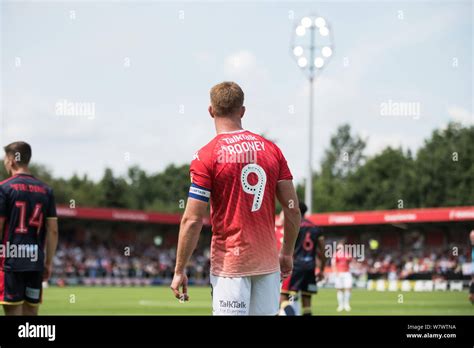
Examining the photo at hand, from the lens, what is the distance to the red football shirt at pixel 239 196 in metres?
6.01

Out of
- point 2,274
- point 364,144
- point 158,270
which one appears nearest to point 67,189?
point 364,144

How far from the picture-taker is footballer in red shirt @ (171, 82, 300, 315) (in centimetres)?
602

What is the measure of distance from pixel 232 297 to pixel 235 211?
71 cm

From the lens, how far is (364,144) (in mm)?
94438

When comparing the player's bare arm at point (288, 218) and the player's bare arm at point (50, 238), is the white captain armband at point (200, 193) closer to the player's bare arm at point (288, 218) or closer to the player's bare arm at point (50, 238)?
the player's bare arm at point (288, 218)

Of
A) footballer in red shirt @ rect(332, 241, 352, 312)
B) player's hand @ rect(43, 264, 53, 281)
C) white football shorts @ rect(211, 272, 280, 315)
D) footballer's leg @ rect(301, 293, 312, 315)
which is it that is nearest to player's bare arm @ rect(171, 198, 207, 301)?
white football shorts @ rect(211, 272, 280, 315)

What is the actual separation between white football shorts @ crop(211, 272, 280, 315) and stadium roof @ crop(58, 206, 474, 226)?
41.2m

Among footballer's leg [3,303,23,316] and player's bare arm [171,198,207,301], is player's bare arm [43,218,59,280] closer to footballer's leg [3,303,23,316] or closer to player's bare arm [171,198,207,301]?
footballer's leg [3,303,23,316]

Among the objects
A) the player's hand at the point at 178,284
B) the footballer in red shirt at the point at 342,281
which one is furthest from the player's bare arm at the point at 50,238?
the footballer in red shirt at the point at 342,281

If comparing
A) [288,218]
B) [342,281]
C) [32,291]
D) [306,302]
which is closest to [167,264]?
[342,281]

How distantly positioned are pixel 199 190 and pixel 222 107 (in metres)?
0.72

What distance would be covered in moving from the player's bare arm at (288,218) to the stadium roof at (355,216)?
40.8 meters
